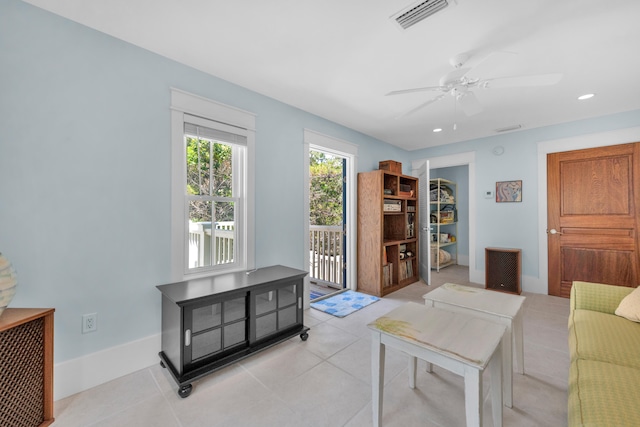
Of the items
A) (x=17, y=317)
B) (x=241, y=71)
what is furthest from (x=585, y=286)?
(x=17, y=317)

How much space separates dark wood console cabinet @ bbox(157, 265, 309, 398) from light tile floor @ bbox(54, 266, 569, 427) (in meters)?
0.12

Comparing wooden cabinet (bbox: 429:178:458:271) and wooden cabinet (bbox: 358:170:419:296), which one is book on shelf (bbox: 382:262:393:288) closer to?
wooden cabinet (bbox: 358:170:419:296)

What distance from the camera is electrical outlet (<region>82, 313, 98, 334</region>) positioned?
1778mm

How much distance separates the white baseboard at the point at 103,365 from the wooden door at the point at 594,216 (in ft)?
16.4

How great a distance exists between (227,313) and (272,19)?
2.09 meters

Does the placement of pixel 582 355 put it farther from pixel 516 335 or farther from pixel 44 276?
pixel 44 276

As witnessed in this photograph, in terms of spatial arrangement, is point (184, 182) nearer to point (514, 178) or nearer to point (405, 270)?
point (405, 270)

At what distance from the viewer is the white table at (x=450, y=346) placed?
1100 mm

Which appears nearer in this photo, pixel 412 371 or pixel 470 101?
pixel 412 371

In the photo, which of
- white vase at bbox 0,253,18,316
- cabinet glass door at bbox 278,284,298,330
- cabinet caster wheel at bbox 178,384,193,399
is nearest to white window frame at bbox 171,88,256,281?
cabinet glass door at bbox 278,284,298,330

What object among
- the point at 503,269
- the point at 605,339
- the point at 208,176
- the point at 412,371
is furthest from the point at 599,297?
the point at 208,176

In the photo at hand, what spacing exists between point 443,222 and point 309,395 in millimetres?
4974

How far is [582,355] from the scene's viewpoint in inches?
55.3

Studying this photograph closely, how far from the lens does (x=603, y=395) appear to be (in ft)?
3.53
